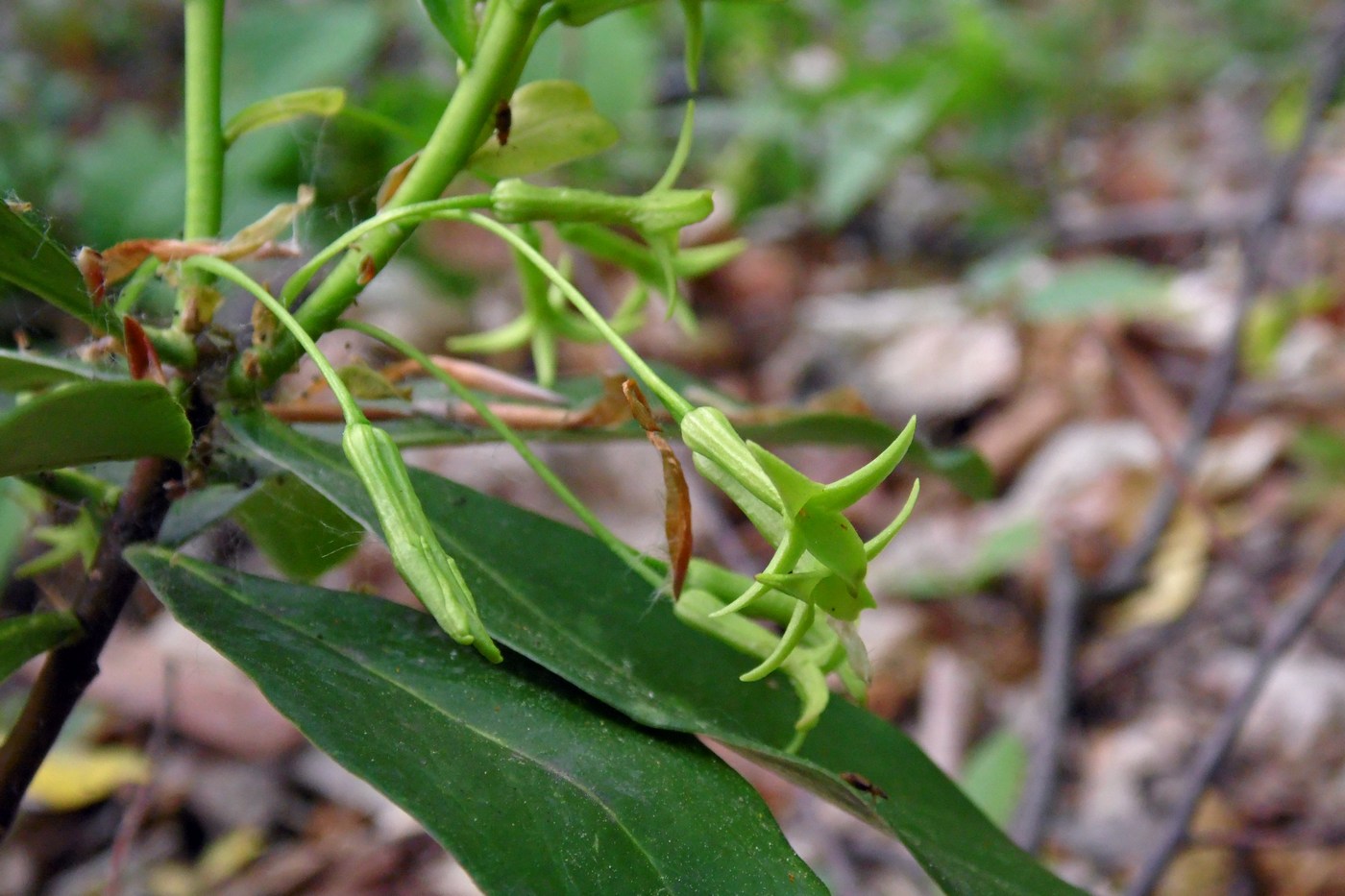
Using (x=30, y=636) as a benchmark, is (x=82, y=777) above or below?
below

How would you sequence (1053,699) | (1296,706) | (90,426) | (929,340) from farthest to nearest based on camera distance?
(929,340)
(1296,706)
(1053,699)
(90,426)

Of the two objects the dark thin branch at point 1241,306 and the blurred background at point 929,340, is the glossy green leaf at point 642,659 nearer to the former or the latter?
the blurred background at point 929,340

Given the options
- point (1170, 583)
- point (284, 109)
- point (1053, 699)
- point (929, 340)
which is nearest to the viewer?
point (284, 109)

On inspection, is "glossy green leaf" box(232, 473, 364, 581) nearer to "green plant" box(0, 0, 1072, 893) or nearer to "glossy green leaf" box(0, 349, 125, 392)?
"green plant" box(0, 0, 1072, 893)

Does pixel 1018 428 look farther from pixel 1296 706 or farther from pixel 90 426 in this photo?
pixel 90 426

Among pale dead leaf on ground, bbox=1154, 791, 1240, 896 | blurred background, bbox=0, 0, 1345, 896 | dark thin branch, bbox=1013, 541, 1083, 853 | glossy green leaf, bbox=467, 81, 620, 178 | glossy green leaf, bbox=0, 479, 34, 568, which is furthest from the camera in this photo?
blurred background, bbox=0, 0, 1345, 896

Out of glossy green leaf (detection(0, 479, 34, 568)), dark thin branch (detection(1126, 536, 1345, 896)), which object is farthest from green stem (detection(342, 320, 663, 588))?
dark thin branch (detection(1126, 536, 1345, 896))

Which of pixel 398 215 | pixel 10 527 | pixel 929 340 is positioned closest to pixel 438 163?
pixel 398 215

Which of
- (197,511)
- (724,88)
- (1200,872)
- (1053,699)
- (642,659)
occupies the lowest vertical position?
(1200,872)
